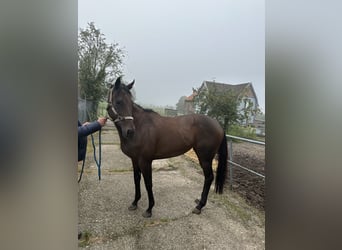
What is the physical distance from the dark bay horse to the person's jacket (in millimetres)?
134

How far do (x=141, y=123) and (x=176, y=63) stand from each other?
34 centimetres

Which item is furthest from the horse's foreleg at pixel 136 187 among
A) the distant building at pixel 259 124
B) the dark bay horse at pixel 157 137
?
the distant building at pixel 259 124

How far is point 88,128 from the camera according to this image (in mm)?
689

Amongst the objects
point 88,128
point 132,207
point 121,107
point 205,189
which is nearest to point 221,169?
point 205,189

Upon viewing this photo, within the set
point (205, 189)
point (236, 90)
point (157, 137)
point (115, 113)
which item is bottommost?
point (205, 189)

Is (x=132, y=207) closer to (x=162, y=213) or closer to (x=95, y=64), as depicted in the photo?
(x=162, y=213)

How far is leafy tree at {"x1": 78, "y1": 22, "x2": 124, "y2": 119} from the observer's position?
681 millimetres

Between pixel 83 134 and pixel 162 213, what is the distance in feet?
1.83

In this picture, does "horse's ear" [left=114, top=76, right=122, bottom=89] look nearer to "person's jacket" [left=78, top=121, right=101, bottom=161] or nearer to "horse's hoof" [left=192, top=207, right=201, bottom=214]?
"person's jacket" [left=78, top=121, right=101, bottom=161]

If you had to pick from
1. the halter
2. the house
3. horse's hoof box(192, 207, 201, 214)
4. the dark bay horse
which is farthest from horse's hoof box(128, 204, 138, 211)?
the house

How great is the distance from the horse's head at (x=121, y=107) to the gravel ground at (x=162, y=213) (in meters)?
0.06

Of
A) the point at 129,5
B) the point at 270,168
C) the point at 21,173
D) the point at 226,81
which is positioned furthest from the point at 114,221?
A: the point at 129,5

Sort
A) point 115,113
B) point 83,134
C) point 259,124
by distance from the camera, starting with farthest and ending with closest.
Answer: point 115,113, point 259,124, point 83,134

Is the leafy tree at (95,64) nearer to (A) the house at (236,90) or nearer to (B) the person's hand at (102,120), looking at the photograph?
(B) the person's hand at (102,120)
